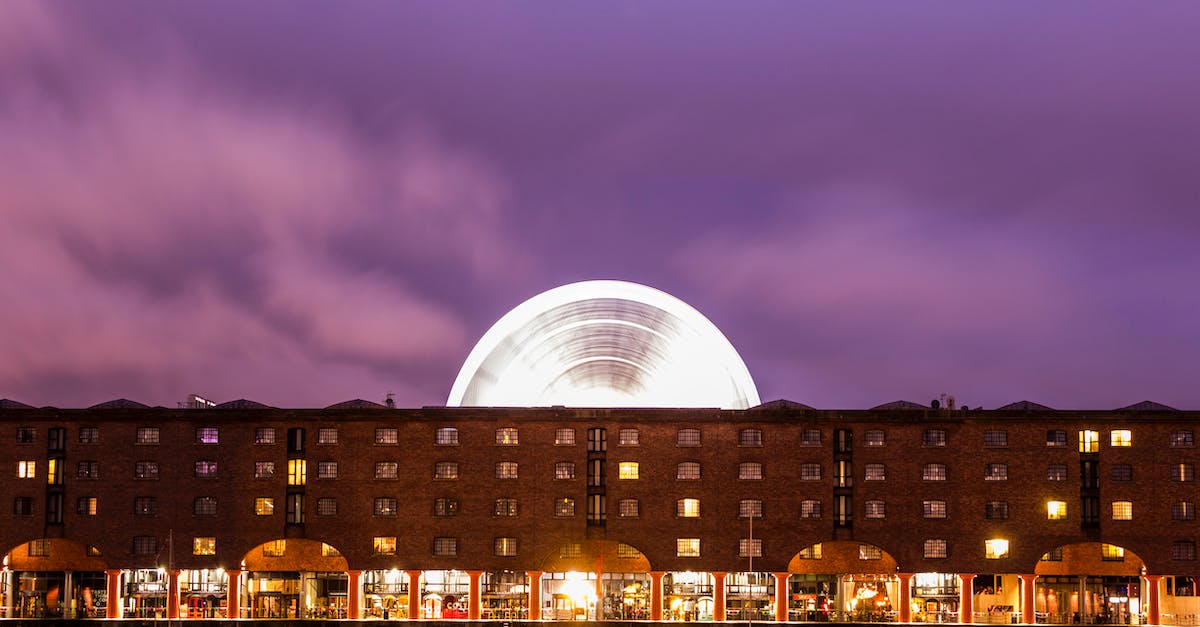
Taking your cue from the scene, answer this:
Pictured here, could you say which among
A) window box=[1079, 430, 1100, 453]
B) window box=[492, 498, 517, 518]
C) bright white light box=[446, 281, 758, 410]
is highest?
bright white light box=[446, 281, 758, 410]

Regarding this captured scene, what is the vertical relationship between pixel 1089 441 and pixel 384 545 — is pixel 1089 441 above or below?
above

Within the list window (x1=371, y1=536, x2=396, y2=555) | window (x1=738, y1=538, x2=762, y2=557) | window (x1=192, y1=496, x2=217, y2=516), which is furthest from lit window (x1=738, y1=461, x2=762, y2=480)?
window (x1=192, y1=496, x2=217, y2=516)

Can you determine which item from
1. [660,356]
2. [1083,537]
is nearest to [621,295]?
[660,356]

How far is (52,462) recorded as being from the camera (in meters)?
79.5

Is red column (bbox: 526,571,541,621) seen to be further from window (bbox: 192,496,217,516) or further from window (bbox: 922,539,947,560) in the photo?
window (bbox: 922,539,947,560)

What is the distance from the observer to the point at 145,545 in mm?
78625

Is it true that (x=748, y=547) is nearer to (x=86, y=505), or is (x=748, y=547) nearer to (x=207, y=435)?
(x=207, y=435)

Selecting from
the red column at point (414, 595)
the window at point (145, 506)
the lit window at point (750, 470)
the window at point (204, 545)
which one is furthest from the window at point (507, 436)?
the window at point (145, 506)

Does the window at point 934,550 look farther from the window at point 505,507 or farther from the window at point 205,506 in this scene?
the window at point 205,506

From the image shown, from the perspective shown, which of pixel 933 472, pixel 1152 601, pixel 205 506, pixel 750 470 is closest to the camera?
pixel 1152 601

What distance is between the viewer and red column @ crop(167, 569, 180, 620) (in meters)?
A: 76.4

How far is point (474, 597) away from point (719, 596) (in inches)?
566

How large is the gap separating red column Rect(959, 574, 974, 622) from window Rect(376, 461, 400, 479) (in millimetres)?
33896

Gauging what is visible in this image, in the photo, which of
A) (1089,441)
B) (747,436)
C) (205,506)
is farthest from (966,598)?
(205,506)
